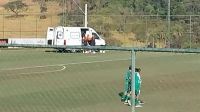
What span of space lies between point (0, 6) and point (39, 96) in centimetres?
7893

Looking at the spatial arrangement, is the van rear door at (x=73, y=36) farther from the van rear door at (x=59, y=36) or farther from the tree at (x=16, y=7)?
the tree at (x=16, y=7)

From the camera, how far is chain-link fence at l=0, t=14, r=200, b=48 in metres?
59.8

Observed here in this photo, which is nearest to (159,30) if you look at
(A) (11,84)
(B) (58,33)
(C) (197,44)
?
(C) (197,44)

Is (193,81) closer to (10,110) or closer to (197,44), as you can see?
(10,110)

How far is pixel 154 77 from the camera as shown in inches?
1003

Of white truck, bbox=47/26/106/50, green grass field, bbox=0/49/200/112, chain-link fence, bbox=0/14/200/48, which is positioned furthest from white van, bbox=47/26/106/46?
green grass field, bbox=0/49/200/112

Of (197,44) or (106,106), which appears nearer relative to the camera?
(106,106)

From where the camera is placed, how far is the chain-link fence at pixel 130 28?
196ft

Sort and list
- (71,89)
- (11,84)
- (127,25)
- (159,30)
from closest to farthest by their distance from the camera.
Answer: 1. (71,89)
2. (11,84)
3. (159,30)
4. (127,25)

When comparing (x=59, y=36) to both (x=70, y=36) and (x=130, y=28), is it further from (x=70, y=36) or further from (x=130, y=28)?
(x=130, y=28)

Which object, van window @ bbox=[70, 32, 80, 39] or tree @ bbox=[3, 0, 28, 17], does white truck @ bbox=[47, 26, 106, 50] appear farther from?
tree @ bbox=[3, 0, 28, 17]

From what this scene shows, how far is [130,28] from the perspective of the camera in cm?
6688

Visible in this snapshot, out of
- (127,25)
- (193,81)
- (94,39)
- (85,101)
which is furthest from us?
(127,25)

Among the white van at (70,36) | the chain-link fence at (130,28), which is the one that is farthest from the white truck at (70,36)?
the chain-link fence at (130,28)
